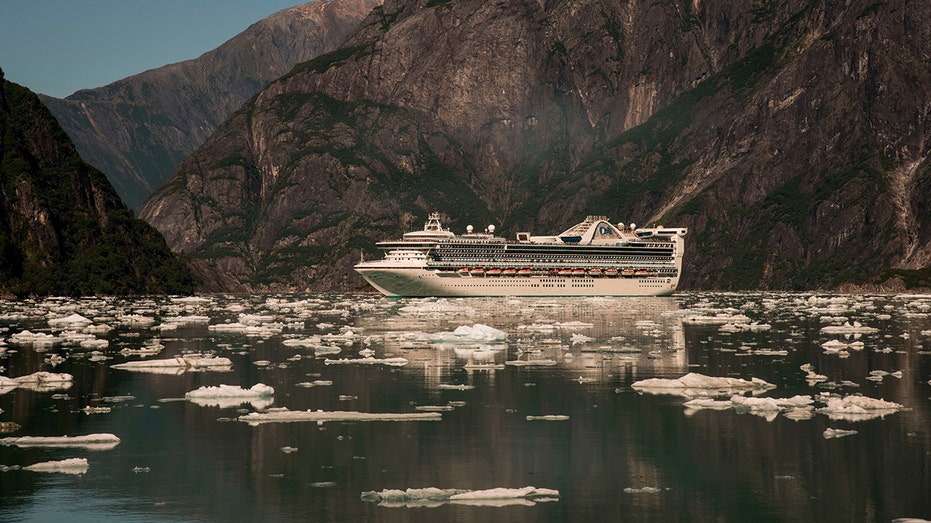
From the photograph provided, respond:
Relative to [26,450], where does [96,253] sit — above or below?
above

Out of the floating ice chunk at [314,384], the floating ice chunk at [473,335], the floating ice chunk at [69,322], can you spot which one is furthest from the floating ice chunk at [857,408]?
the floating ice chunk at [69,322]

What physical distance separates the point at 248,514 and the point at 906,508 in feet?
55.9

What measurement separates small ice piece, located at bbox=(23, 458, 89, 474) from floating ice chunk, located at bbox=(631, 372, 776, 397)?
25499 millimetres

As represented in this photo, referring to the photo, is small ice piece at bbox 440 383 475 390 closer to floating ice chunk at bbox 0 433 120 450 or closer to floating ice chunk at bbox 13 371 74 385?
floating ice chunk at bbox 0 433 120 450

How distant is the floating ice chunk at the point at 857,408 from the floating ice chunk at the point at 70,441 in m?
26.4

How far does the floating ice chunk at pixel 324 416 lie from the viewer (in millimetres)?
41844

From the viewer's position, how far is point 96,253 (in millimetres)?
198500

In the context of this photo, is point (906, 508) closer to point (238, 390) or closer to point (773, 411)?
point (773, 411)

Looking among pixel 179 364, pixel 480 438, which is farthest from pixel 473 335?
pixel 480 438

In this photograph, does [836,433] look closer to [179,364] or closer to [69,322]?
[179,364]

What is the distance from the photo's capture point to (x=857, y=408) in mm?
43188

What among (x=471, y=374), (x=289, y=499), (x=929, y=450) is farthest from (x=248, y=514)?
(x=471, y=374)

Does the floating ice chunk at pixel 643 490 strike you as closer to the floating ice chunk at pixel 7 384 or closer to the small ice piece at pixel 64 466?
the small ice piece at pixel 64 466

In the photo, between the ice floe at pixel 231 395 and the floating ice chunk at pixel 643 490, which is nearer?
the floating ice chunk at pixel 643 490
